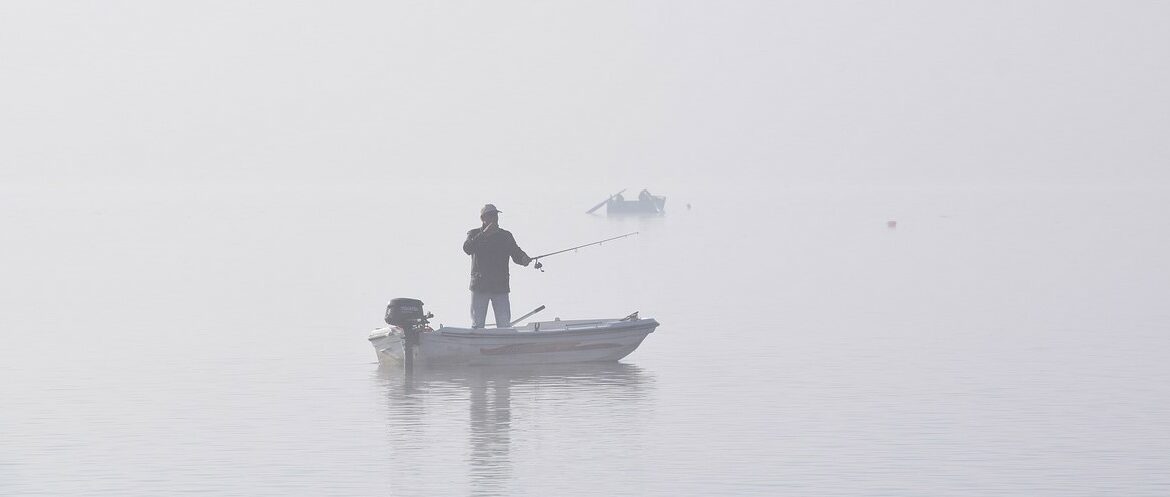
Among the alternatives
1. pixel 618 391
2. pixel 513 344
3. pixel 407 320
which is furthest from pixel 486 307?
pixel 618 391

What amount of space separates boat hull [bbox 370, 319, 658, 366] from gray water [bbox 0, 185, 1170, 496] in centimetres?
40

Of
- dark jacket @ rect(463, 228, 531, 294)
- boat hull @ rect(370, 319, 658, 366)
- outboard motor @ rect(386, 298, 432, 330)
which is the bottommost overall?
boat hull @ rect(370, 319, 658, 366)

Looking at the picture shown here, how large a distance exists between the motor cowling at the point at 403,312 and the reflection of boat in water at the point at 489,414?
32.4 inches

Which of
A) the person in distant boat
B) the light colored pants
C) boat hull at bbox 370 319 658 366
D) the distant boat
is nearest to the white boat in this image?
boat hull at bbox 370 319 658 366

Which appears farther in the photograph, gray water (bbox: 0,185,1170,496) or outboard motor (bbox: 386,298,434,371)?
outboard motor (bbox: 386,298,434,371)

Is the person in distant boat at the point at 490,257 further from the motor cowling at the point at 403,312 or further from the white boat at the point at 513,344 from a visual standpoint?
the motor cowling at the point at 403,312

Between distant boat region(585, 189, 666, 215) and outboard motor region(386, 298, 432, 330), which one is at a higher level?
distant boat region(585, 189, 666, 215)

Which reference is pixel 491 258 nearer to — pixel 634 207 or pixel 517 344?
pixel 517 344

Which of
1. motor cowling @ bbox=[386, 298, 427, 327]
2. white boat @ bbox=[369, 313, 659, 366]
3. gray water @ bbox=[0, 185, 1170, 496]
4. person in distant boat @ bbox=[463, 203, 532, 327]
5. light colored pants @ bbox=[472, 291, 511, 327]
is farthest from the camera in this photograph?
light colored pants @ bbox=[472, 291, 511, 327]

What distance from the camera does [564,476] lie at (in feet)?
69.2

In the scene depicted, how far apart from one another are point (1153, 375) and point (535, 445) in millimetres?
12597

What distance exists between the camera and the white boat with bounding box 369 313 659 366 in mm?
31172

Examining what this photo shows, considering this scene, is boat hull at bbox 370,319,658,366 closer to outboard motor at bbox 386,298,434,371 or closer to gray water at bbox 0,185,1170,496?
outboard motor at bbox 386,298,434,371

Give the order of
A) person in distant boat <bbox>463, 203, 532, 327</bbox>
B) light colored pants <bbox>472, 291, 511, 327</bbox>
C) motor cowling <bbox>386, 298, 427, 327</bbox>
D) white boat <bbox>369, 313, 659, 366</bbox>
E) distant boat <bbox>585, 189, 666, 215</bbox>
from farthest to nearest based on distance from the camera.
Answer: distant boat <bbox>585, 189, 666, 215</bbox>, light colored pants <bbox>472, 291, 511, 327</bbox>, white boat <bbox>369, 313, 659, 366</bbox>, person in distant boat <bbox>463, 203, 532, 327</bbox>, motor cowling <bbox>386, 298, 427, 327</bbox>
